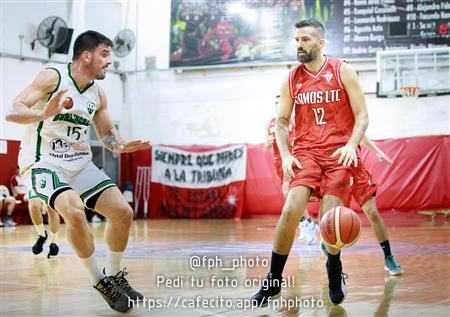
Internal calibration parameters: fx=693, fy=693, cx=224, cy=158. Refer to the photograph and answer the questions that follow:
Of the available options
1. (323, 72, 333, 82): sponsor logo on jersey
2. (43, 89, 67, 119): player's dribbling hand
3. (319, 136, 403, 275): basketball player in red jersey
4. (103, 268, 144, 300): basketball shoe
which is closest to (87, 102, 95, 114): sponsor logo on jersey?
(43, 89, 67, 119): player's dribbling hand

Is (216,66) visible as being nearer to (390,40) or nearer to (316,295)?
(390,40)

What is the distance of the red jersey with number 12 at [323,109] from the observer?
562cm

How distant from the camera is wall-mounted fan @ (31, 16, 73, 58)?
20.5 meters

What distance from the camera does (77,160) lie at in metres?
5.77

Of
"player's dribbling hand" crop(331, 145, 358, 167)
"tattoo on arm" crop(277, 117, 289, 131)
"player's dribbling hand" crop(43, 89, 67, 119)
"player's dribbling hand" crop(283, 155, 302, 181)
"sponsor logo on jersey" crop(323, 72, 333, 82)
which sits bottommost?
"player's dribbling hand" crop(283, 155, 302, 181)

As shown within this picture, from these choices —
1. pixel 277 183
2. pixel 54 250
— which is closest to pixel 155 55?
pixel 277 183

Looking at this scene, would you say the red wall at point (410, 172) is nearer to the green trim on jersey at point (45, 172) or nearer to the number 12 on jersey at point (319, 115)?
the number 12 on jersey at point (319, 115)

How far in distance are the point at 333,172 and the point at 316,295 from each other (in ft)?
3.42

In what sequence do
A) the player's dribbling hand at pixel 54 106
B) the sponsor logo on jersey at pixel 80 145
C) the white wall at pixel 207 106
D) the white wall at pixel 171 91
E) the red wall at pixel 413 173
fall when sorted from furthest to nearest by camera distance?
the white wall at pixel 207 106, the white wall at pixel 171 91, the red wall at pixel 413 173, the sponsor logo on jersey at pixel 80 145, the player's dribbling hand at pixel 54 106

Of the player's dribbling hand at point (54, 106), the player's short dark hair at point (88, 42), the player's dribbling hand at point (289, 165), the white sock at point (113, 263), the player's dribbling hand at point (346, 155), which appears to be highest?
the player's short dark hair at point (88, 42)

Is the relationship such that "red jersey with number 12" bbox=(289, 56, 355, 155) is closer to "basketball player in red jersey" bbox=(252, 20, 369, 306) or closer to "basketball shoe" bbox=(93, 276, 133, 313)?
"basketball player in red jersey" bbox=(252, 20, 369, 306)

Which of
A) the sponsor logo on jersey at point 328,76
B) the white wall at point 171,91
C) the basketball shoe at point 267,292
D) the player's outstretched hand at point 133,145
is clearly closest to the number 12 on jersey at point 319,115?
the sponsor logo on jersey at point 328,76

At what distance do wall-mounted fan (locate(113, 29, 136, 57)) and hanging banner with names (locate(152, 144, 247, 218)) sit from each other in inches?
132

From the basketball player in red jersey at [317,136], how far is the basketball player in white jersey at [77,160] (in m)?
1.24
